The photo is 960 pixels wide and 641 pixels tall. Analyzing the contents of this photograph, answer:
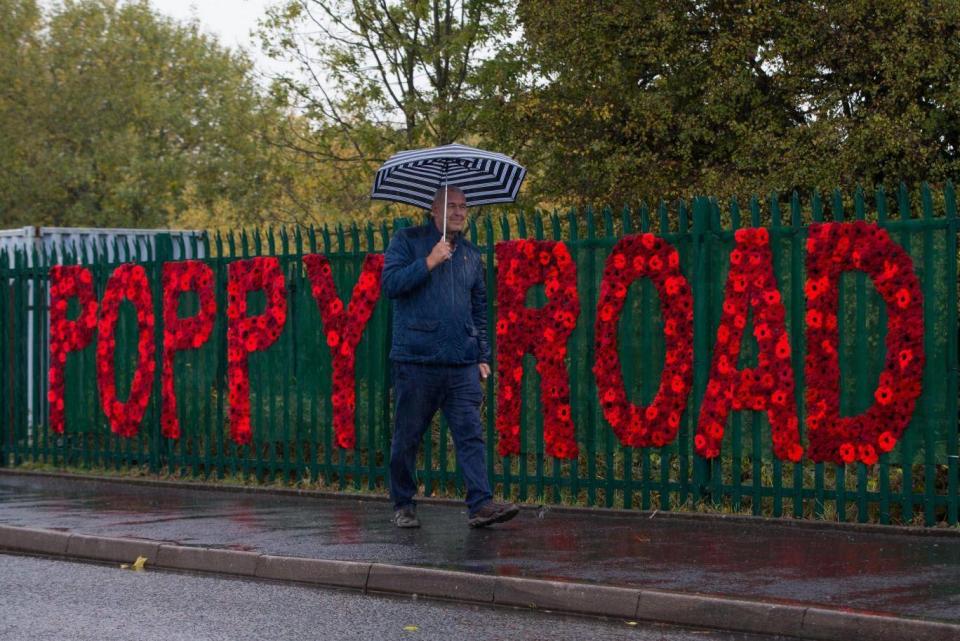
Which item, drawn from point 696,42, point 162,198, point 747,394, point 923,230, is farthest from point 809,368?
point 162,198

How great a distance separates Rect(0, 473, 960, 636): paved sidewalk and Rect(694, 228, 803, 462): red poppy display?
58cm

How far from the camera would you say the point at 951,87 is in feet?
62.9

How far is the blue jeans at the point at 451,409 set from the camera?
8.88 metres

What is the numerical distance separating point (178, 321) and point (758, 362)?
5.67 meters

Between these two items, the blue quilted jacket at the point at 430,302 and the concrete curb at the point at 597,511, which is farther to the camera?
the blue quilted jacket at the point at 430,302

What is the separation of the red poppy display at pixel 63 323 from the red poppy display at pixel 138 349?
0.20 meters

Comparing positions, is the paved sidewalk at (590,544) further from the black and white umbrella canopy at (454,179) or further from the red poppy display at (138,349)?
the black and white umbrella canopy at (454,179)

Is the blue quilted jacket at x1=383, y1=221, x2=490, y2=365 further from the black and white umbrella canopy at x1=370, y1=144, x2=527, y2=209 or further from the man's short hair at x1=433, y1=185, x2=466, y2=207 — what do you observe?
the black and white umbrella canopy at x1=370, y1=144, x2=527, y2=209

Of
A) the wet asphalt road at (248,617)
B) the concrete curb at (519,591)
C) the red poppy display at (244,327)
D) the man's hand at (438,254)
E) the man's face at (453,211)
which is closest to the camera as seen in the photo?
the concrete curb at (519,591)

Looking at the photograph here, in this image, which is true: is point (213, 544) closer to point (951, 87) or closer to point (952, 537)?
point (952, 537)

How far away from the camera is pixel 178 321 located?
12.5 m

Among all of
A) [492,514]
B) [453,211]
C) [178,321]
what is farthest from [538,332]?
[178,321]

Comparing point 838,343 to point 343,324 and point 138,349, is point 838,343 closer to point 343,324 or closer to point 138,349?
point 343,324

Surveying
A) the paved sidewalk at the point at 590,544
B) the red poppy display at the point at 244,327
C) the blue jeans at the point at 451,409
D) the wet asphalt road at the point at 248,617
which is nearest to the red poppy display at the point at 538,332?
the paved sidewalk at the point at 590,544
